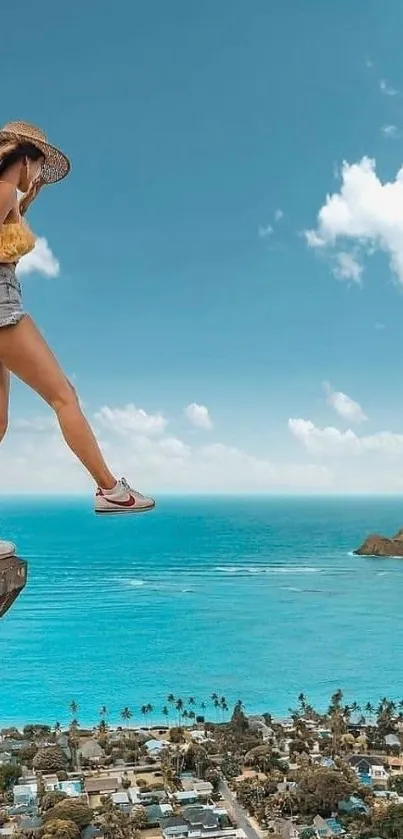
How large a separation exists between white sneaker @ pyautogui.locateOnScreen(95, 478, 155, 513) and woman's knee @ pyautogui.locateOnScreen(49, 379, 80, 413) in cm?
19

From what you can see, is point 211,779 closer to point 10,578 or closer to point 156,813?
point 156,813

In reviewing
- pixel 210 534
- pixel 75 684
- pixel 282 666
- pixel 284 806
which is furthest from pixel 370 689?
pixel 210 534

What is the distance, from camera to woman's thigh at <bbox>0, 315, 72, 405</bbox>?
136 cm

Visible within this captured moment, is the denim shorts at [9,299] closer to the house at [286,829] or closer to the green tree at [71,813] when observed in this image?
the house at [286,829]

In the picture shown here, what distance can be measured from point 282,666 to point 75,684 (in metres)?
5.97

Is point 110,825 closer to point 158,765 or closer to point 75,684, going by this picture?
point 158,765

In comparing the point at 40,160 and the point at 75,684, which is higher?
the point at 40,160

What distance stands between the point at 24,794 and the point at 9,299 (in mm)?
10193

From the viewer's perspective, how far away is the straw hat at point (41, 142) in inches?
52.6

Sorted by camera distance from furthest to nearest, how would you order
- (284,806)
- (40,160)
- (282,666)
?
(282,666)
(284,806)
(40,160)

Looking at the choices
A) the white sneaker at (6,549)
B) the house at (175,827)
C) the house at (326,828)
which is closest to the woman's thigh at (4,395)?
the white sneaker at (6,549)

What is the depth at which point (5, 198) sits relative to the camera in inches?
51.8

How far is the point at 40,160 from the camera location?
1380mm

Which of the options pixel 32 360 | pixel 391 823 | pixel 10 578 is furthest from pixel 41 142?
pixel 391 823
